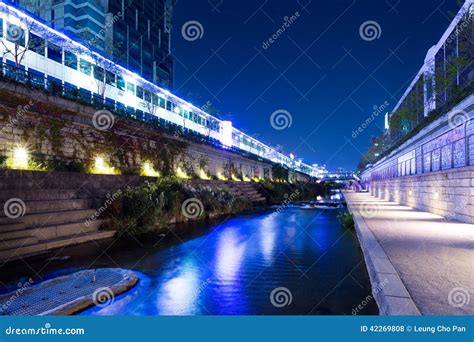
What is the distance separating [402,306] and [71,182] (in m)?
12.7

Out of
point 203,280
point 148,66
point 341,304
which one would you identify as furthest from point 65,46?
point 148,66

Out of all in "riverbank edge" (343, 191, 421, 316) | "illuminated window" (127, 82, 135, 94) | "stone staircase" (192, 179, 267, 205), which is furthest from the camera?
"illuminated window" (127, 82, 135, 94)

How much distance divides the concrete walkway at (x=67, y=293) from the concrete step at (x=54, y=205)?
4248mm

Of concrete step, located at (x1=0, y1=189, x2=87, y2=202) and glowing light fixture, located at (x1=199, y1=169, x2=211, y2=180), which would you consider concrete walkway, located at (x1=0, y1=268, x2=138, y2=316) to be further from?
glowing light fixture, located at (x1=199, y1=169, x2=211, y2=180)

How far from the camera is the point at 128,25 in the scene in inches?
3339

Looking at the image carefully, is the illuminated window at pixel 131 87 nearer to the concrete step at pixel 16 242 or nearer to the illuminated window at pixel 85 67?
the illuminated window at pixel 85 67

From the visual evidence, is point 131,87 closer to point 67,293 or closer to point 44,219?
point 44,219

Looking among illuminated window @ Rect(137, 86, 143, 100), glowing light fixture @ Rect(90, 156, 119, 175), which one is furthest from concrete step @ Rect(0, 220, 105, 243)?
illuminated window @ Rect(137, 86, 143, 100)

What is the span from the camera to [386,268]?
5828 millimetres

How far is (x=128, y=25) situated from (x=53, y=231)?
8644 centimetres

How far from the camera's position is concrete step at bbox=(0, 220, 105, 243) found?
9328 millimetres

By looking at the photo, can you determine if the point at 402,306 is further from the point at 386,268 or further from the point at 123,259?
the point at 123,259

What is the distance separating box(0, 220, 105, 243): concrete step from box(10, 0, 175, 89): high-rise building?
1625 inches

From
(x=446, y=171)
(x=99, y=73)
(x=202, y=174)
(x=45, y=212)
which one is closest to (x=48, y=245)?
(x=45, y=212)
